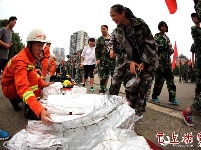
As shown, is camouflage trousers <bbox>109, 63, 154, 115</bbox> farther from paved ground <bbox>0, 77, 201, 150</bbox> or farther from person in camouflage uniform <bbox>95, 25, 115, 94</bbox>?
person in camouflage uniform <bbox>95, 25, 115, 94</bbox>

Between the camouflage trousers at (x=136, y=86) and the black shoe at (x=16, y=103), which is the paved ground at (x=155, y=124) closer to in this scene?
the black shoe at (x=16, y=103)

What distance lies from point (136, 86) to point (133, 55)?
43 cm

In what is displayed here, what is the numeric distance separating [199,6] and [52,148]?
229cm

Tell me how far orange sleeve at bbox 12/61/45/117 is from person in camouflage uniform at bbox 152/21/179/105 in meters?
2.78

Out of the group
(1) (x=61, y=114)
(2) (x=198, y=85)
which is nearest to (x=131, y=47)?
(1) (x=61, y=114)

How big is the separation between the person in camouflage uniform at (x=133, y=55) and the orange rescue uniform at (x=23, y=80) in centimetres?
113

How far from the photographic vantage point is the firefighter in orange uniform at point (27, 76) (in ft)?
5.74

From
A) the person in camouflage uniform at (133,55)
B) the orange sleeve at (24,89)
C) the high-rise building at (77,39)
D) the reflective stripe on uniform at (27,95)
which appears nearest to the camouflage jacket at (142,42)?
the person in camouflage uniform at (133,55)

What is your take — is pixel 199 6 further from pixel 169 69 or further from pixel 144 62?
pixel 169 69

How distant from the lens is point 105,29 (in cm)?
514

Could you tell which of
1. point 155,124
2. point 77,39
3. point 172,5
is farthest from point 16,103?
point 77,39

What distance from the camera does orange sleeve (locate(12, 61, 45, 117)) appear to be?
172 centimetres

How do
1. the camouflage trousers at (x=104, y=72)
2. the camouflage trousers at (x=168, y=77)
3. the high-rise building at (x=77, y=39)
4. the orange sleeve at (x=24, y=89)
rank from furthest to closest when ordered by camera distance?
1. the high-rise building at (x=77, y=39)
2. the camouflage trousers at (x=104, y=72)
3. the camouflage trousers at (x=168, y=77)
4. the orange sleeve at (x=24, y=89)

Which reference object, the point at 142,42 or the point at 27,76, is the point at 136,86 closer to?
the point at 142,42
